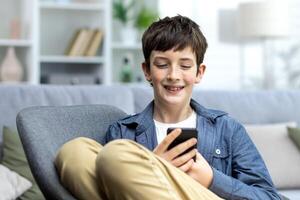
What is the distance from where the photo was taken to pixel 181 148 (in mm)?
1675

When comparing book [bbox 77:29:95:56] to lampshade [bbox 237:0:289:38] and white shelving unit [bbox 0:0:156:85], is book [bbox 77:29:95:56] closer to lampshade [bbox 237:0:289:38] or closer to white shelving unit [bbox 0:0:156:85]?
white shelving unit [bbox 0:0:156:85]

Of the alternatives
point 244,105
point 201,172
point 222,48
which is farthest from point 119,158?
point 222,48

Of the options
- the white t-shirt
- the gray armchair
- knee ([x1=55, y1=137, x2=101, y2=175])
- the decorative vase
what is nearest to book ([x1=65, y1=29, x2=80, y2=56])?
the decorative vase

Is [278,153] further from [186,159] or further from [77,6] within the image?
[77,6]

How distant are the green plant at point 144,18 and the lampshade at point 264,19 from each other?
2.19ft

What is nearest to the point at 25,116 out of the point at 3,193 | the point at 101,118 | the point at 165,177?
the point at 101,118

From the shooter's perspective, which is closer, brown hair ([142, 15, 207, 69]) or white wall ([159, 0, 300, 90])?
brown hair ([142, 15, 207, 69])

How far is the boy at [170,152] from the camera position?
1.53 metres

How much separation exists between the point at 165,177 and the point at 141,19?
3708 millimetres

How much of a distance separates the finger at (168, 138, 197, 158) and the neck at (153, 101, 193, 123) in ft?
1.02

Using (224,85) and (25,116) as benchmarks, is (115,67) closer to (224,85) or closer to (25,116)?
(224,85)

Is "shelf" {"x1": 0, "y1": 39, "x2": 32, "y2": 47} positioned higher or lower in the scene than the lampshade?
lower

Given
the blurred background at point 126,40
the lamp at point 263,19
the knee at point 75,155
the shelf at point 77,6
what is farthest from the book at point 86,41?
the knee at point 75,155

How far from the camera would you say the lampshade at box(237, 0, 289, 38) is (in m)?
5.03
